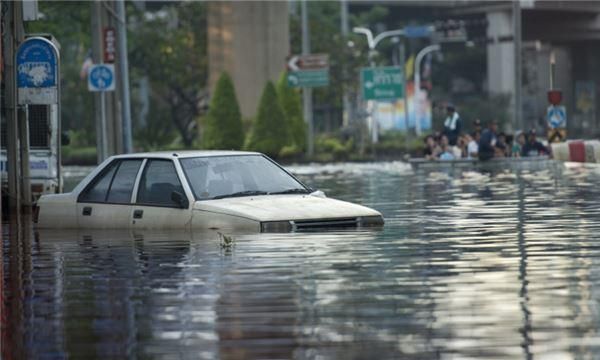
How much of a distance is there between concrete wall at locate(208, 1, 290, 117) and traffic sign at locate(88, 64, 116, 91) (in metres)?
36.0

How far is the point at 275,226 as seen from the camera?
18.2m

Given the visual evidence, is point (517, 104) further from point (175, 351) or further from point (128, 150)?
point (175, 351)

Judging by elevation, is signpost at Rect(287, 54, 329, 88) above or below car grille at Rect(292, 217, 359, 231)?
above

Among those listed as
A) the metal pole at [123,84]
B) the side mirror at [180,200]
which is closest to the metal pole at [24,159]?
the side mirror at [180,200]

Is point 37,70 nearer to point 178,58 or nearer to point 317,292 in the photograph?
Answer: point 317,292

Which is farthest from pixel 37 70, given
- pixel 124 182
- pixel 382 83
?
pixel 382 83

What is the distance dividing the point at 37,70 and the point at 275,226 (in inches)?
448

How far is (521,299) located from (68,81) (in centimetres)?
7814

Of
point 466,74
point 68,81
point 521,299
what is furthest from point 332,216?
point 466,74

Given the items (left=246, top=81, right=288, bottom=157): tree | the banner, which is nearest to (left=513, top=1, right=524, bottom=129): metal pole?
(left=246, top=81, right=288, bottom=157): tree

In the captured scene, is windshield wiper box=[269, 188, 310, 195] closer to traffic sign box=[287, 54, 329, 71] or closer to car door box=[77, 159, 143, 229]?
car door box=[77, 159, 143, 229]

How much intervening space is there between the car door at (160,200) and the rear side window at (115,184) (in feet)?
0.51

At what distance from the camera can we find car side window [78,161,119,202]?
2028cm

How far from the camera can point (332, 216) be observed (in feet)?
61.1
